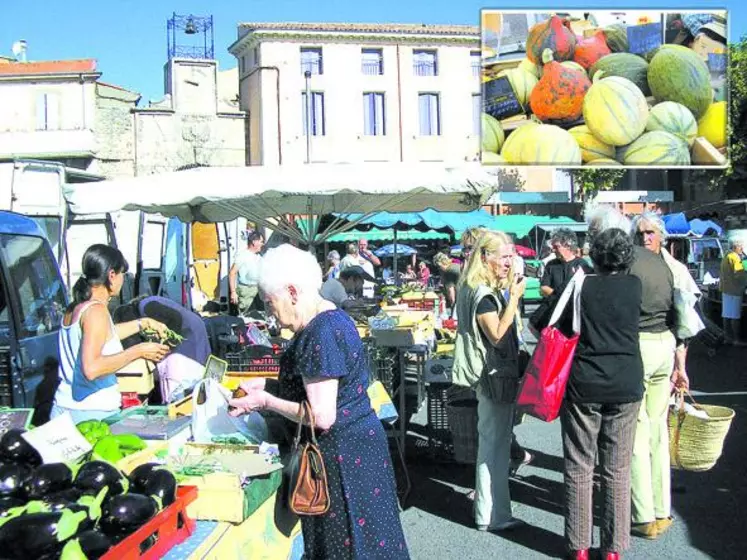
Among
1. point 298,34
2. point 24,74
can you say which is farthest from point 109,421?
point 298,34

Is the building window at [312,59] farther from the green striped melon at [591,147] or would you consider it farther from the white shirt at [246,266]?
the white shirt at [246,266]

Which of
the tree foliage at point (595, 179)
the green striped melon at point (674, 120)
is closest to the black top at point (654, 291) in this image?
the green striped melon at point (674, 120)

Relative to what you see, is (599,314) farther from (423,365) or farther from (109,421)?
(423,365)

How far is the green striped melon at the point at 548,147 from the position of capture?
1500 cm

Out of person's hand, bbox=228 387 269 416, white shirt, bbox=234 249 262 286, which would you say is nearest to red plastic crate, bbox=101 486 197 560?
person's hand, bbox=228 387 269 416

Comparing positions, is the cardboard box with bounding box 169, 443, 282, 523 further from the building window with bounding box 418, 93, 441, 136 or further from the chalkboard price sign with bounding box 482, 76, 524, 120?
the building window with bounding box 418, 93, 441, 136

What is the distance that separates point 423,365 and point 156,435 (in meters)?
3.63

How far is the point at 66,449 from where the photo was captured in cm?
255

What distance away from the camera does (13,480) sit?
225 centimetres

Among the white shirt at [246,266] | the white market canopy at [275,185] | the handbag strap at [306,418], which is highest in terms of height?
the white market canopy at [275,185]

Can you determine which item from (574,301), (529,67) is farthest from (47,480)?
(529,67)

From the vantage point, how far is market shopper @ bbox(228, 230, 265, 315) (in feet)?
33.0

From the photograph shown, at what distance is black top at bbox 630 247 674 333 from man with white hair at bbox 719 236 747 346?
730cm

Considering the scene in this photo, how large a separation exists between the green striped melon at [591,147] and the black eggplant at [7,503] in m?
14.0
